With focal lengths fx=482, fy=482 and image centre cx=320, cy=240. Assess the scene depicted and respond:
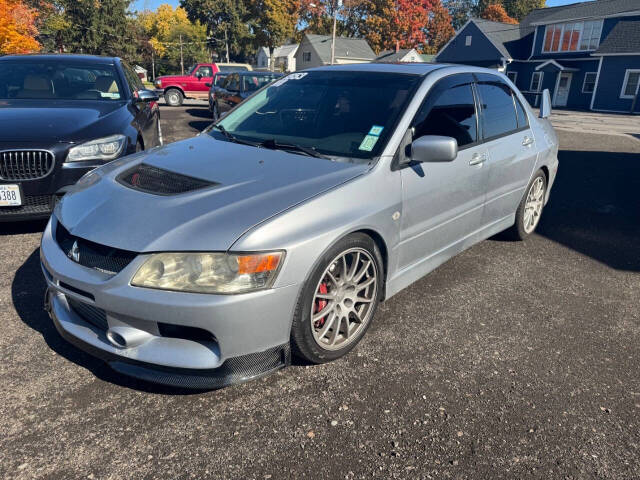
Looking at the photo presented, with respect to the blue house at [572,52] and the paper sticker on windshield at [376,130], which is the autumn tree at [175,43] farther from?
the paper sticker on windshield at [376,130]

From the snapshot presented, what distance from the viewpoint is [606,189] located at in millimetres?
7762

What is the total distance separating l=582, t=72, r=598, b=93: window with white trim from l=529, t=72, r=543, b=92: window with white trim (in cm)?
341

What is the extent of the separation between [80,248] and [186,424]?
3.43ft

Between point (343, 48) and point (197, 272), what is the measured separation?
56.1m

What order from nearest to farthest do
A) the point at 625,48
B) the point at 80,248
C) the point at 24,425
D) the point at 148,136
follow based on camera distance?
the point at 24,425, the point at 80,248, the point at 148,136, the point at 625,48

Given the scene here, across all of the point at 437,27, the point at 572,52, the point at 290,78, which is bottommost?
the point at 290,78

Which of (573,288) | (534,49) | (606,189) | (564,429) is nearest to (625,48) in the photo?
(534,49)

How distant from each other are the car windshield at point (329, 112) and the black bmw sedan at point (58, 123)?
1.49 m

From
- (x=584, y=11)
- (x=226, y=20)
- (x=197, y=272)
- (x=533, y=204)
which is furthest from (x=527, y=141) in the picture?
(x=226, y=20)

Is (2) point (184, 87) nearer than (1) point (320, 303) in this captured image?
No

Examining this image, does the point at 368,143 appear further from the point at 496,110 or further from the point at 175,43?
the point at 175,43

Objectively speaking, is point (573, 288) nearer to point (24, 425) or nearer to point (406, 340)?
point (406, 340)

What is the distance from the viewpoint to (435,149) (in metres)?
2.98

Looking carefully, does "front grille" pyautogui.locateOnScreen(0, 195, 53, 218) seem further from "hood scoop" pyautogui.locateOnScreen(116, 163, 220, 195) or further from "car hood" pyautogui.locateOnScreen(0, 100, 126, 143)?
"hood scoop" pyautogui.locateOnScreen(116, 163, 220, 195)
